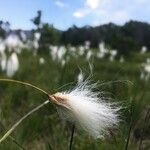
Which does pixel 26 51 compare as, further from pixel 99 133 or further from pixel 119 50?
pixel 99 133

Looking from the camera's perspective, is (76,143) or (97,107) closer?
(97,107)

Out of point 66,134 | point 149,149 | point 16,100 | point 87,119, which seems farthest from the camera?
point 16,100

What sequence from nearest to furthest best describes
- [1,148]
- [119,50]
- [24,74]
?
[1,148]
[24,74]
[119,50]

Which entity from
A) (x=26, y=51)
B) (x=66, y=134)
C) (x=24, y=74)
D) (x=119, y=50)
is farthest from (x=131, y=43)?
(x=66, y=134)

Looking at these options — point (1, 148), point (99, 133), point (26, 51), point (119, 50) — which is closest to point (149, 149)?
point (1, 148)

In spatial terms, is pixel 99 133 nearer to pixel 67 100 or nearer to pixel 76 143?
pixel 67 100

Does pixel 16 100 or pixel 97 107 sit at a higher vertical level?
pixel 97 107
